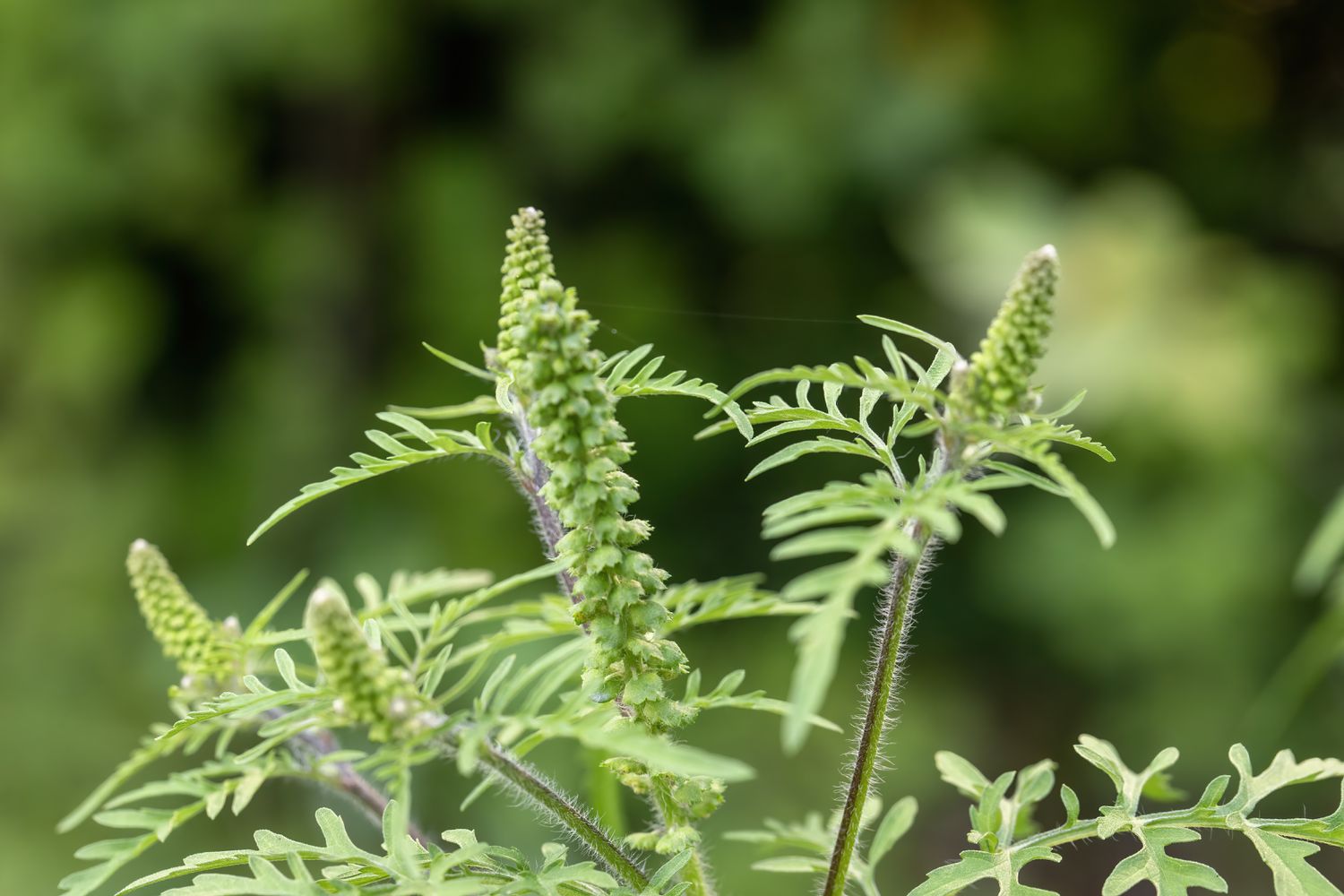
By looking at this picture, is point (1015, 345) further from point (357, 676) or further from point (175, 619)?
point (175, 619)

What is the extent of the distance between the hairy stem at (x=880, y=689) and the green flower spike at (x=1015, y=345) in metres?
0.10

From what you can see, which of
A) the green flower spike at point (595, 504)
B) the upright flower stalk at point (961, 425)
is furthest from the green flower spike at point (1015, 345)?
the green flower spike at point (595, 504)

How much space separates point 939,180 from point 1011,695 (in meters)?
2.31

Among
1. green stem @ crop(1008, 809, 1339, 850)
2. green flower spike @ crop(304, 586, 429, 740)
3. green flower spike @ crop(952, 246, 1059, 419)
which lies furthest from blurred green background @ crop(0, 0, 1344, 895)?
green flower spike @ crop(304, 586, 429, 740)

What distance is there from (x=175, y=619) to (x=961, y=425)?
73 cm

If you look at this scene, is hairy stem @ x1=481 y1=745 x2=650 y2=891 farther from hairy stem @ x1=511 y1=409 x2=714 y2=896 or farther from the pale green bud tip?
the pale green bud tip

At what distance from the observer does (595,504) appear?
2.54ft

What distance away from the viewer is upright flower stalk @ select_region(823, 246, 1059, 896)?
2.44 ft

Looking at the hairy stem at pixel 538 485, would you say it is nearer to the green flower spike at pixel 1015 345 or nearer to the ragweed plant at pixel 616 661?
the ragweed plant at pixel 616 661

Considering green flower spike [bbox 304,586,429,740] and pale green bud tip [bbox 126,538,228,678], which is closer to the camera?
green flower spike [bbox 304,586,429,740]

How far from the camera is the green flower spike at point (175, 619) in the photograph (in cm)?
103

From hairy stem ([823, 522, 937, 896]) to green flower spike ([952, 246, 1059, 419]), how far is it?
0.33ft

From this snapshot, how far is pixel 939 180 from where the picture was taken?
407 cm

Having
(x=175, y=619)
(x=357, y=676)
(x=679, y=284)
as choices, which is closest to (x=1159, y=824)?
(x=357, y=676)
